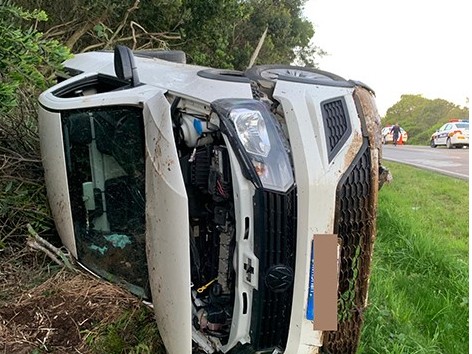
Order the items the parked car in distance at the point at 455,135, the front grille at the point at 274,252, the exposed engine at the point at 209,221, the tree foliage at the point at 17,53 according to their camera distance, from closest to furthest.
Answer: the front grille at the point at 274,252 → the exposed engine at the point at 209,221 → the tree foliage at the point at 17,53 → the parked car in distance at the point at 455,135

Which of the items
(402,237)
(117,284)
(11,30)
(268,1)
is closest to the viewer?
(117,284)

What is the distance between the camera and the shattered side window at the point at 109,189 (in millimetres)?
2742

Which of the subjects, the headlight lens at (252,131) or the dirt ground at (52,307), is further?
the dirt ground at (52,307)

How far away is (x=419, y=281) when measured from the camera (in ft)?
14.9

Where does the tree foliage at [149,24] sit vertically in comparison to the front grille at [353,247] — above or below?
above

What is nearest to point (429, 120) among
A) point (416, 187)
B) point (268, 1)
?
point (268, 1)

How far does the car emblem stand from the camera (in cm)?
235

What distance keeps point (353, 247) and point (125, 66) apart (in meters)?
1.65

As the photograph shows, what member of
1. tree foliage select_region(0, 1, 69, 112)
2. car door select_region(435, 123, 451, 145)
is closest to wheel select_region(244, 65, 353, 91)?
tree foliage select_region(0, 1, 69, 112)

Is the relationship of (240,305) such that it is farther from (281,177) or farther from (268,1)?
(268,1)

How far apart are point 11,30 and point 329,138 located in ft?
7.20

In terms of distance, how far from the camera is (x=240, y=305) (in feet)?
8.07

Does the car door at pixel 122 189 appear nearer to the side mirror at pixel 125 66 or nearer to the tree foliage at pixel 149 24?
the side mirror at pixel 125 66

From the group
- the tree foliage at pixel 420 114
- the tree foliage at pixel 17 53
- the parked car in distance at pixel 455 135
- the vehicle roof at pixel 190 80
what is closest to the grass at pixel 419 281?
the vehicle roof at pixel 190 80
